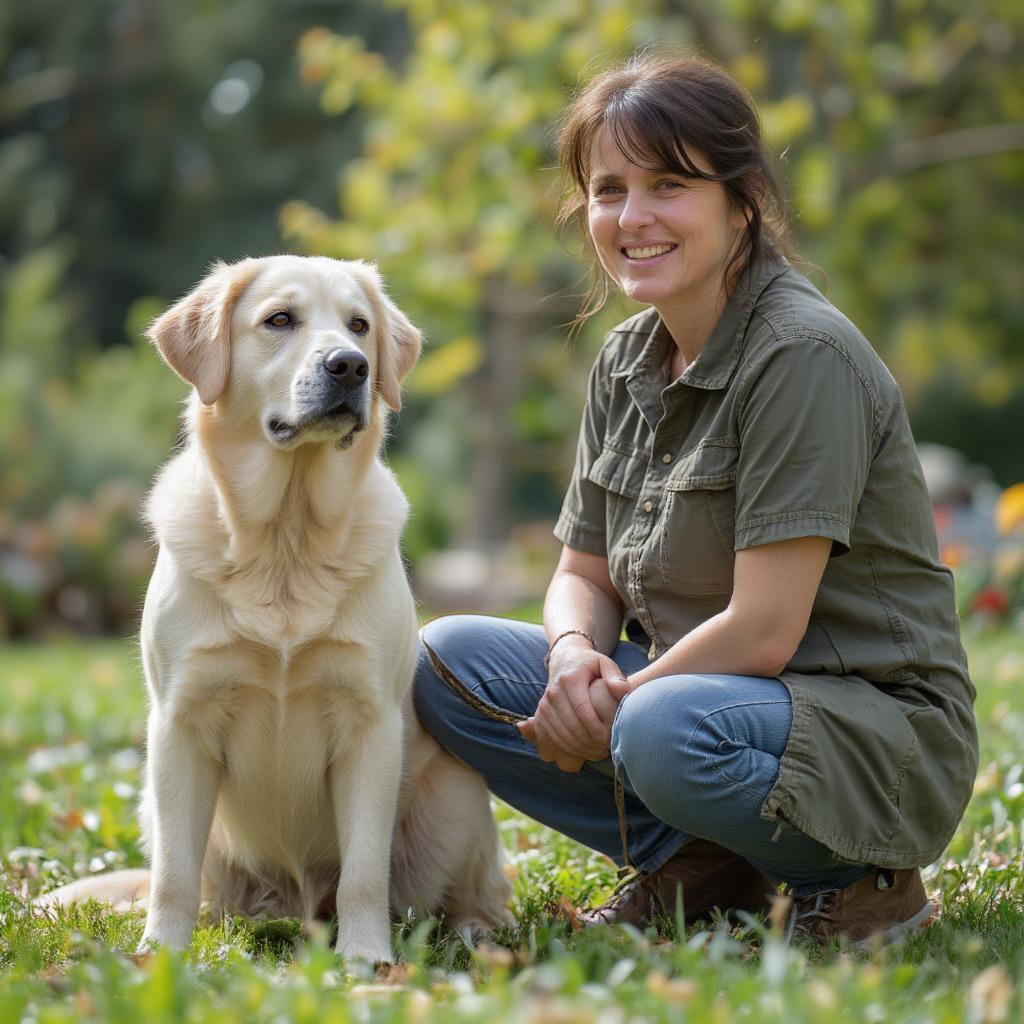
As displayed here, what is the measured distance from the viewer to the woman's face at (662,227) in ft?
8.75

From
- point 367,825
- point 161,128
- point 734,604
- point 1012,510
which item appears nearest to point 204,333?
point 367,825

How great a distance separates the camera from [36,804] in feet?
12.5

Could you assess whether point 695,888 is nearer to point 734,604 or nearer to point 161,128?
point 734,604

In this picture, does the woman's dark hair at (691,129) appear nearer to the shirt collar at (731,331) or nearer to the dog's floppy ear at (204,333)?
the shirt collar at (731,331)

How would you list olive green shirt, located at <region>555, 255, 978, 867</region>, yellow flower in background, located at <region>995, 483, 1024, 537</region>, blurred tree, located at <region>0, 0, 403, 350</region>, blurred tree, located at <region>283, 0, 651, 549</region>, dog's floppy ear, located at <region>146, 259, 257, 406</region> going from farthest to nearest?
blurred tree, located at <region>0, 0, 403, 350</region> → blurred tree, located at <region>283, 0, 651, 549</region> → yellow flower in background, located at <region>995, 483, 1024, 537</region> → dog's floppy ear, located at <region>146, 259, 257, 406</region> → olive green shirt, located at <region>555, 255, 978, 867</region>

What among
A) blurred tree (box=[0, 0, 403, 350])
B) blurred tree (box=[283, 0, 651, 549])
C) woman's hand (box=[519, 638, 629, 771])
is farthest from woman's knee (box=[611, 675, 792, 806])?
blurred tree (box=[0, 0, 403, 350])

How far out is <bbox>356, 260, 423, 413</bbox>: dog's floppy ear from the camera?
120 inches

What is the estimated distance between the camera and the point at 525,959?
2119 mm

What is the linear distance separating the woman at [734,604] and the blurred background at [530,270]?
0.59 metres

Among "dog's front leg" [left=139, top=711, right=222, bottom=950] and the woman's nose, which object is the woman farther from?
"dog's front leg" [left=139, top=711, right=222, bottom=950]

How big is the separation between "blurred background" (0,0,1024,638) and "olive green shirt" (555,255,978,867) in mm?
698

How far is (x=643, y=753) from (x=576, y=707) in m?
0.25

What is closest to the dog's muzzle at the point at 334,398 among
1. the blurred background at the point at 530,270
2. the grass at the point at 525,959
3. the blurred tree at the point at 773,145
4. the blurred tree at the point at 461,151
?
the blurred background at the point at 530,270

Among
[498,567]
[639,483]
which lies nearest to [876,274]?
[498,567]
